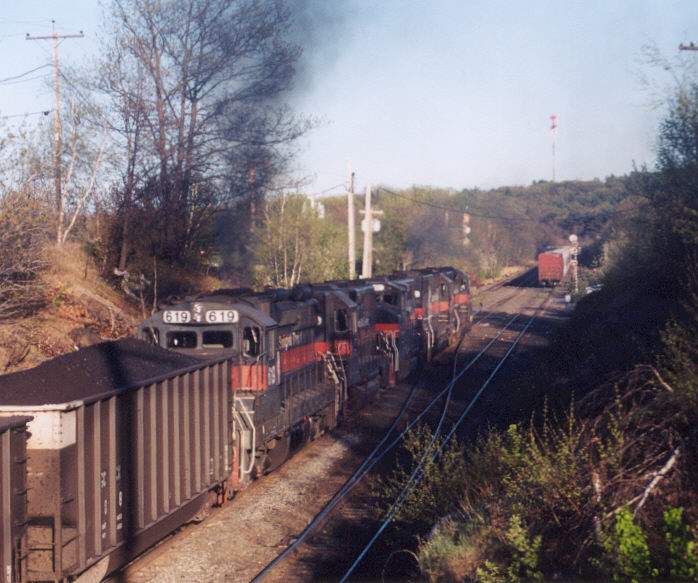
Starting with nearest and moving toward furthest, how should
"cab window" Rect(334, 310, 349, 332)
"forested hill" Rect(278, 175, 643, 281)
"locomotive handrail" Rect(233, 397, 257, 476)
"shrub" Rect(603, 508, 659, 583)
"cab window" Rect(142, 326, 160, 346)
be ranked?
"shrub" Rect(603, 508, 659, 583), "locomotive handrail" Rect(233, 397, 257, 476), "cab window" Rect(142, 326, 160, 346), "cab window" Rect(334, 310, 349, 332), "forested hill" Rect(278, 175, 643, 281)

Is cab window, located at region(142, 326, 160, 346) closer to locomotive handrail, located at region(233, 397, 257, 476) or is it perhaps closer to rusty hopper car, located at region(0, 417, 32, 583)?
locomotive handrail, located at region(233, 397, 257, 476)

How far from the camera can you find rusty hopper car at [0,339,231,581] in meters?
7.05

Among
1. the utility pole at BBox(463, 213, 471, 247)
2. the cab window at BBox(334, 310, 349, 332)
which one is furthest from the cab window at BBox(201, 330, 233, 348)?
the utility pole at BBox(463, 213, 471, 247)

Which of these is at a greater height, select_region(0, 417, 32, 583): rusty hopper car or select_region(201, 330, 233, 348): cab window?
select_region(201, 330, 233, 348): cab window

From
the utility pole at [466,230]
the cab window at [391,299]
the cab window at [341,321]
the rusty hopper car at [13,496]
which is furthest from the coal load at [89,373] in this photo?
the utility pole at [466,230]

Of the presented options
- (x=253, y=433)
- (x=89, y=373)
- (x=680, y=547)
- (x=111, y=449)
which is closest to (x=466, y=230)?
(x=253, y=433)

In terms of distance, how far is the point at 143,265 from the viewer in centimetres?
2405

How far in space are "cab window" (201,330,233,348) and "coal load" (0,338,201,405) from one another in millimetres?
2137

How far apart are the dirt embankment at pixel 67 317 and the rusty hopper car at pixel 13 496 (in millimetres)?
10092

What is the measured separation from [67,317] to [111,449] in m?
13.2

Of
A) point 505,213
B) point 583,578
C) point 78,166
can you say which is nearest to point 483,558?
point 583,578

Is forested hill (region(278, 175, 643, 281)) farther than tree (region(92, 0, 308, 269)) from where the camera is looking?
Yes

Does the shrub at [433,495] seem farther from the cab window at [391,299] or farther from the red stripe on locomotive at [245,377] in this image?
the cab window at [391,299]

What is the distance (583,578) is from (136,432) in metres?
4.74
